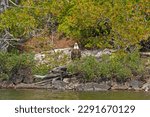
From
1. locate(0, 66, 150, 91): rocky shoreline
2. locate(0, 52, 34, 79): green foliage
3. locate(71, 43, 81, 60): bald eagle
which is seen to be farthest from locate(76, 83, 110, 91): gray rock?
locate(0, 52, 34, 79): green foliage

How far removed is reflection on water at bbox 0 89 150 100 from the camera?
20859 millimetres

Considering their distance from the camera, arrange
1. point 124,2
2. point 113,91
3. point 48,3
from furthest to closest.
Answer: point 48,3
point 124,2
point 113,91

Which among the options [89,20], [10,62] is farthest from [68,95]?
[89,20]

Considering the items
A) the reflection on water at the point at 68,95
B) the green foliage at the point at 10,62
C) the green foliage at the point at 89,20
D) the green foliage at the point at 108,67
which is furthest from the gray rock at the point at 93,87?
the green foliage at the point at 89,20

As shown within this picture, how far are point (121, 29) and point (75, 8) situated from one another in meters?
3.37

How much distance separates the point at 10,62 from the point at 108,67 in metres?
4.55

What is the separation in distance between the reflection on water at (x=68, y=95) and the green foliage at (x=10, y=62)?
2.38 m

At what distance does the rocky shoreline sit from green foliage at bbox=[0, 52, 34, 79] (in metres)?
0.38

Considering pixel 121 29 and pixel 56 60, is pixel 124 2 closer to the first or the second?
pixel 121 29

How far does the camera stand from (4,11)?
29.4 metres

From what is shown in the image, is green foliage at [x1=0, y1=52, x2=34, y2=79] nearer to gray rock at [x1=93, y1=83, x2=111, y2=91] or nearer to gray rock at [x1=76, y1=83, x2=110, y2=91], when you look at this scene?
gray rock at [x1=76, y1=83, x2=110, y2=91]

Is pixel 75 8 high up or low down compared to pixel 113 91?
up

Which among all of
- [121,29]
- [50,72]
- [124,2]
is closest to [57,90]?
[50,72]

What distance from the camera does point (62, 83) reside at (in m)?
24.8
